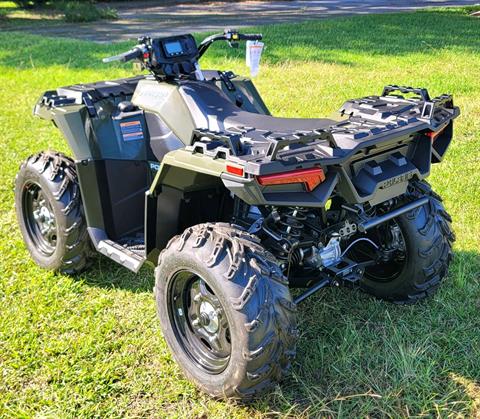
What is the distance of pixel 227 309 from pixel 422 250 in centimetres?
131

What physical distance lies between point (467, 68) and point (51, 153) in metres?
8.49

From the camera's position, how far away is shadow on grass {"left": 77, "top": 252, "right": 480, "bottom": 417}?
9.40 feet

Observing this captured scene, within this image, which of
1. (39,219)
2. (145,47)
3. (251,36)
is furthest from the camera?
(39,219)

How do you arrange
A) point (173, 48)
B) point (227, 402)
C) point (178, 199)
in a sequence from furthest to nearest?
point (173, 48) < point (178, 199) < point (227, 402)

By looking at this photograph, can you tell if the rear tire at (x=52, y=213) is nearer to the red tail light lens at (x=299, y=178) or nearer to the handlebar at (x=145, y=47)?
the handlebar at (x=145, y=47)

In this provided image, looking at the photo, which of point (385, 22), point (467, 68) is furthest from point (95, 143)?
point (385, 22)

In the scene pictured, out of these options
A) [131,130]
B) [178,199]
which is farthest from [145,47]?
[178,199]

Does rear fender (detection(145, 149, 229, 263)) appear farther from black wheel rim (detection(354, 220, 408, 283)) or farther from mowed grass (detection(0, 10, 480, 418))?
black wheel rim (detection(354, 220, 408, 283))

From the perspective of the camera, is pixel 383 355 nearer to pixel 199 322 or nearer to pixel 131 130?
pixel 199 322

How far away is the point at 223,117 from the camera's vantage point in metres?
3.16

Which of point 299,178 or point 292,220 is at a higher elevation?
point 299,178

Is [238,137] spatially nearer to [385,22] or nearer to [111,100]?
[111,100]

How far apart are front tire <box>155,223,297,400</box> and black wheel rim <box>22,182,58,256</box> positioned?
1420mm

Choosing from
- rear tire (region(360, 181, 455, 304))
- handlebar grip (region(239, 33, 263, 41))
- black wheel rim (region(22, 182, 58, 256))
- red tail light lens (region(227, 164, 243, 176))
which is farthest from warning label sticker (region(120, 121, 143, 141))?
rear tire (region(360, 181, 455, 304))
